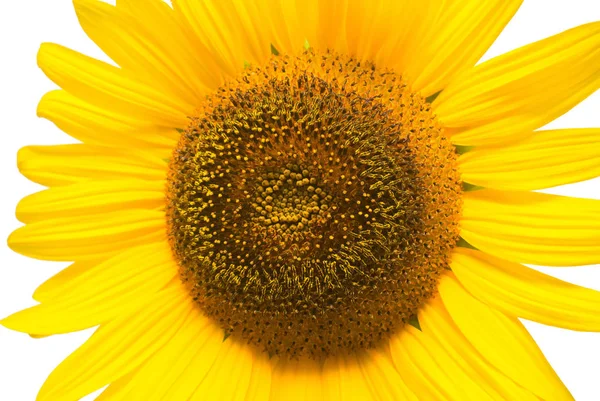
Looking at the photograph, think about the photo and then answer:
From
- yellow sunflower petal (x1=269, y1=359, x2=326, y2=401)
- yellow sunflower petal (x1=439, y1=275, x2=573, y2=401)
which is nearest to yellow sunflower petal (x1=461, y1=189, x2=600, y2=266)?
yellow sunflower petal (x1=439, y1=275, x2=573, y2=401)

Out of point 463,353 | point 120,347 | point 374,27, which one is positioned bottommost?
point 120,347

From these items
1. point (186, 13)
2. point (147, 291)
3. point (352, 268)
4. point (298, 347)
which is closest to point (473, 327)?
point (352, 268)

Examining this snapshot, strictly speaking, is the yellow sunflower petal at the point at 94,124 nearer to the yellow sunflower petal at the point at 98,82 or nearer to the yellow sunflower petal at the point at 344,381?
the yellow sunflower petal at the point at 98,82

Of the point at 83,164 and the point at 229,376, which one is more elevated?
the point at 83,164

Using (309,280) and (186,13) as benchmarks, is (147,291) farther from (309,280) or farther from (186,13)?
(186,13)

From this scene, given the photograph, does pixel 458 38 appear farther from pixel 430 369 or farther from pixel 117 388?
pixel 117 388

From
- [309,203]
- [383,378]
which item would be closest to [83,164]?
[309,203]

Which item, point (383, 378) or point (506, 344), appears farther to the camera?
point (383, 378)
